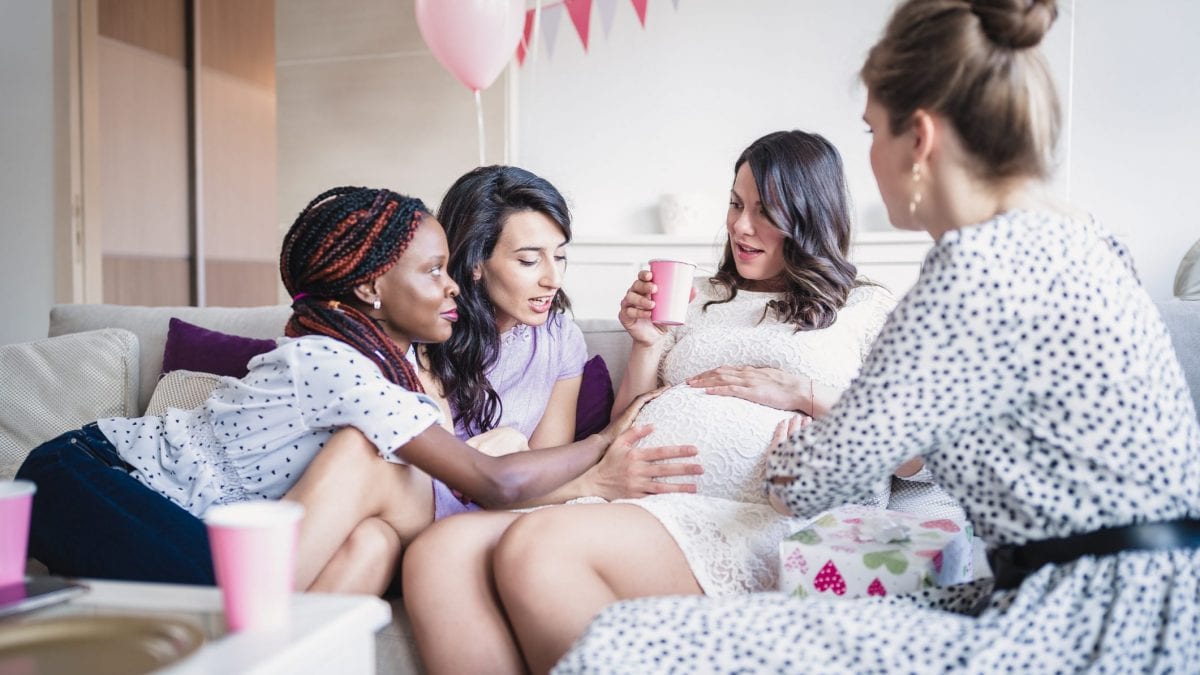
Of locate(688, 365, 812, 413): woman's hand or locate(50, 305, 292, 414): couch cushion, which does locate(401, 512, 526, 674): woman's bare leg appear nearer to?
locate(688, 365, 812, 413): woman's hand

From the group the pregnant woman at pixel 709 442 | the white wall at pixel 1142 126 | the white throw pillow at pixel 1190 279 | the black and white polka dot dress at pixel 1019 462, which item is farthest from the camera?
the white wall at pixel 1142 126

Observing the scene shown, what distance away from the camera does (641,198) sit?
13.2ft

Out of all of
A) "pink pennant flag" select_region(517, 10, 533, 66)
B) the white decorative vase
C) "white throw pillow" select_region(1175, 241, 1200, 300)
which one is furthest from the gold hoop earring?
"pink pennant flag" select_region(517, 10, 533, 66)

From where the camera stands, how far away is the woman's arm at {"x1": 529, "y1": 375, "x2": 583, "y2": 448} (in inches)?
79.3

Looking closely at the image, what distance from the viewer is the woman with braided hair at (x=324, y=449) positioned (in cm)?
145

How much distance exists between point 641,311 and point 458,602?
2.29 ft

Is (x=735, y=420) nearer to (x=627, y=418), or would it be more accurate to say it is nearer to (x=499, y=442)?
(x=627, y=418)

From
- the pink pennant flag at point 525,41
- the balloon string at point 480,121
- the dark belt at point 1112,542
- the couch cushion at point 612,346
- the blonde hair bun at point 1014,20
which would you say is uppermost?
the pink pennant flag at point 525,41

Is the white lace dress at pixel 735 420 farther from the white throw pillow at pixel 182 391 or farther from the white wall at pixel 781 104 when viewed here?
the white wall at pixel 781 104

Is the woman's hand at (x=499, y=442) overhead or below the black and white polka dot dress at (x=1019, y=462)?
below

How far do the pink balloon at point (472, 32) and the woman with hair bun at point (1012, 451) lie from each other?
7.97 ft

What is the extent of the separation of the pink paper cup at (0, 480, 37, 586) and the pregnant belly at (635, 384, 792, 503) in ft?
3.25

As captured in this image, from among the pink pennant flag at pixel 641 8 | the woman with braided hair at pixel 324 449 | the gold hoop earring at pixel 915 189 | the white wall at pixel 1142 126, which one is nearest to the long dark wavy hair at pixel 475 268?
the woman with braided hair at pixel 324 449

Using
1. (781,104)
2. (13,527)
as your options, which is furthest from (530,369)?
(781,104)
